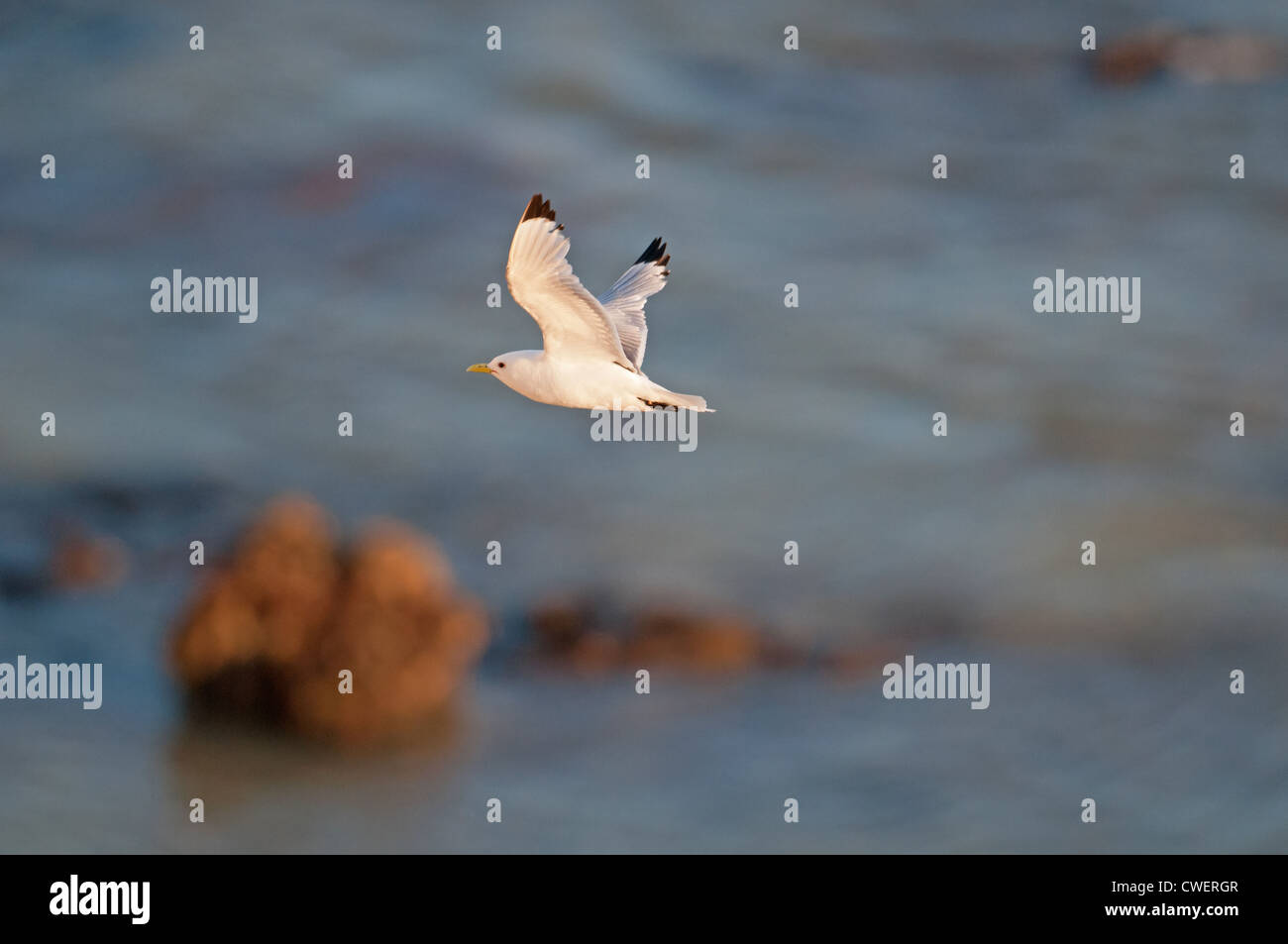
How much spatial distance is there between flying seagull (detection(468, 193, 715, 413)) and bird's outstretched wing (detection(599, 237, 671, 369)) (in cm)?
33

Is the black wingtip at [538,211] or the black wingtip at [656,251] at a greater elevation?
the black wingtip at [656,251]

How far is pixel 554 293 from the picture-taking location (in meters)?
8.53

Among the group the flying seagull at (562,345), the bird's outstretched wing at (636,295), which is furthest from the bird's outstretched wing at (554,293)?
the bird's outstretched wing at (636,295)

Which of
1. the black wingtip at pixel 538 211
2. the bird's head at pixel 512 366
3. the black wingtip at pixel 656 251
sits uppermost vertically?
the black wingtip at pixel 656 251

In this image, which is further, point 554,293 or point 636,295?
point 636,295

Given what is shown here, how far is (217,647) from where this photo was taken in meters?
14.2

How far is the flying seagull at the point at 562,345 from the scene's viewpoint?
330 inches

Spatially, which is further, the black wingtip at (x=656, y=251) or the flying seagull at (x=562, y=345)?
the black wingtip at (x=656, y=251)

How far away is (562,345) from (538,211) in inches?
33.5

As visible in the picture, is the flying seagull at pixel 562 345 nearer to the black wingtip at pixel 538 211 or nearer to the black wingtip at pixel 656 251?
the black wingtip at pixel 538 211

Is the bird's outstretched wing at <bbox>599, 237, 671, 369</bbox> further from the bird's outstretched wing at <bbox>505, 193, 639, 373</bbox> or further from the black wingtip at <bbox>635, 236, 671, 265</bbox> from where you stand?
the bird's outstretched wing at <bbox>505, 193, 639, 373</bbox>

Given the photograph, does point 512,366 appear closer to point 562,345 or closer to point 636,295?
point 562,345

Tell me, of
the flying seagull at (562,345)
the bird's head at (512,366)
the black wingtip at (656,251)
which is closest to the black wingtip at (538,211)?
the flying seagull at (562,345)

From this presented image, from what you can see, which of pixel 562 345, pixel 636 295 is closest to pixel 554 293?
pixel 562 345
